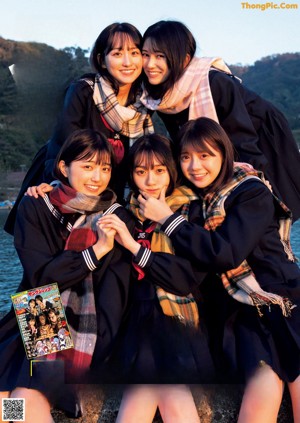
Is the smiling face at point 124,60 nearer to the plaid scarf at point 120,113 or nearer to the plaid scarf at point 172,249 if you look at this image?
the plaid scarf at point 120,113

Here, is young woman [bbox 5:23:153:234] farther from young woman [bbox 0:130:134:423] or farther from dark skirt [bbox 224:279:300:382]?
dark skirt [bbox 224:279:300:382]

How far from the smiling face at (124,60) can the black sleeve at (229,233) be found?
78cm

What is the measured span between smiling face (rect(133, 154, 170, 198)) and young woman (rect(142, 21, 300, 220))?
401mm

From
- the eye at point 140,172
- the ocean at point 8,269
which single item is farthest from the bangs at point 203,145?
the ocean at point 8,269

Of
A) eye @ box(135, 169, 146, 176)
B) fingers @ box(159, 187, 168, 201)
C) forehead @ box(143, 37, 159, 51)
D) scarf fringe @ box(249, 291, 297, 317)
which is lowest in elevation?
scarf fringe @ box(249, 291, 297, 317)

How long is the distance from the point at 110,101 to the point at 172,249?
32.2 inches

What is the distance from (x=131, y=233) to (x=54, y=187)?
0.36m

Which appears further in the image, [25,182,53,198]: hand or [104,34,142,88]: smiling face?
[104,34,142,88]: smiling face

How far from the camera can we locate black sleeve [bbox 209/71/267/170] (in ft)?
7.41

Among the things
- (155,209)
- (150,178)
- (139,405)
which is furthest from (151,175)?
(139,405)

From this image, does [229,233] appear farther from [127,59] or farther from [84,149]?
[127,59]

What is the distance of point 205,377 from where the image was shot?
1.73 meters

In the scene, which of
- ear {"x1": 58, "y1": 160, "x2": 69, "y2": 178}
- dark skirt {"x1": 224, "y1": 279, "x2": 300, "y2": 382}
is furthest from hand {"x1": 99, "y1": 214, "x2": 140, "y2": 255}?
dark skirt {"x1": 224, "y1": 279, "x2": 300, "y2": 382}

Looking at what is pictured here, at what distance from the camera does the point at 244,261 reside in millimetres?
1906
